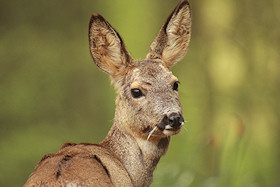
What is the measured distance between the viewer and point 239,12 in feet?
40.6

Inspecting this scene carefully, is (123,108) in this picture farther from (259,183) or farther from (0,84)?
(0,84)

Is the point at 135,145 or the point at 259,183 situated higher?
the point at 135,145

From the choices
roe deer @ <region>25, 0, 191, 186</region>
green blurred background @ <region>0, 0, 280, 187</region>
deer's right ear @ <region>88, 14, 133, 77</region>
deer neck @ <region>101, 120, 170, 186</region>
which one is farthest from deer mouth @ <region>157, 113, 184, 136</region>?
green blurred background @ <region>0, 0, 280, 187</region>

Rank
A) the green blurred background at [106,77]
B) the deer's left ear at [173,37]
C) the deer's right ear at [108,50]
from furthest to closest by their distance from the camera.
A: the green blurred background at [106,77] → the deer's left ear at [173,37] → the deer's right ear at [108,50]

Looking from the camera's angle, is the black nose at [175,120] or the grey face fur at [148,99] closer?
the black nose at [175,120]

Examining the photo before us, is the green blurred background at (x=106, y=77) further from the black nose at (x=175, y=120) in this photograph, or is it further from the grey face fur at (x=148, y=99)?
the black nose at (x=175, y=120)

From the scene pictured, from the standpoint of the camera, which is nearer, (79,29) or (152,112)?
(152,112)

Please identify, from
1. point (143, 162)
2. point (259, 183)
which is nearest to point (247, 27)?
point (259, 183)

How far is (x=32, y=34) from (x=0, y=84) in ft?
5.25

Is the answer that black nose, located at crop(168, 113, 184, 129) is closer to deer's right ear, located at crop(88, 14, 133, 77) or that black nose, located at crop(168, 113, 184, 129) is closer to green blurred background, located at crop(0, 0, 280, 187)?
deer's right ear, located at crop(88, 14, 133, 77)

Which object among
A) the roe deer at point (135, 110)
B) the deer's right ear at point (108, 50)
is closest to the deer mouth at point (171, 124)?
the roe deer at point (135, 110)

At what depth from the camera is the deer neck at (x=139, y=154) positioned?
6.16 metres

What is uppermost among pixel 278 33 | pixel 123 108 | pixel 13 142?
pixel 278 33

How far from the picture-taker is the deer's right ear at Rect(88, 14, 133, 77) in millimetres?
6457
